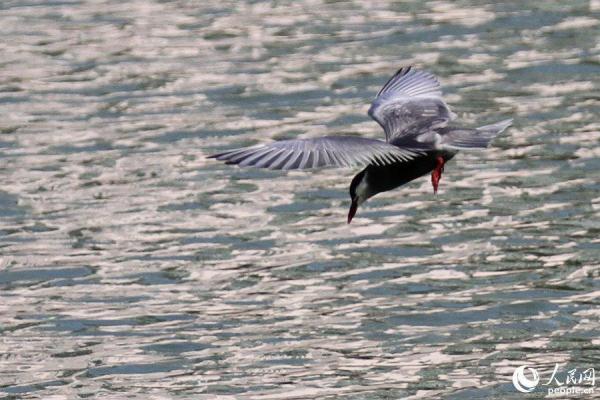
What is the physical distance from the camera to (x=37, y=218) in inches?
537

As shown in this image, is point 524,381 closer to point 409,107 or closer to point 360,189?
point 360,189

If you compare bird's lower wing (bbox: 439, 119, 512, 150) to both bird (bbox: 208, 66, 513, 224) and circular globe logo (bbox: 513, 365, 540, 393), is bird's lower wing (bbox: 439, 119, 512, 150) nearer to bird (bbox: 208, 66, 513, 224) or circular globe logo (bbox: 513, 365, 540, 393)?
bird (bbox: 208, 66, 513, 224)

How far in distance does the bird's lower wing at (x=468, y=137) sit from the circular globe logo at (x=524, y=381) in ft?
5.06

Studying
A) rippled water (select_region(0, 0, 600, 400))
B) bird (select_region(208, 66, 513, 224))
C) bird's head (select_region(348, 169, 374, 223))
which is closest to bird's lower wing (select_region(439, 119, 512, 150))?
bird (select_region(208, 66, 513, 224))

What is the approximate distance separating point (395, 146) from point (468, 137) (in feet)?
1.58

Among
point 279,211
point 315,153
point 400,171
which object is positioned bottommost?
point 279,211

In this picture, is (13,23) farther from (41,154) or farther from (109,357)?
(109,357)

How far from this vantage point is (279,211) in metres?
13.7

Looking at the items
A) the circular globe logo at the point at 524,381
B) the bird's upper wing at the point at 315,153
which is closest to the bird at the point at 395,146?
the bird's upper wing at the point at 315,153

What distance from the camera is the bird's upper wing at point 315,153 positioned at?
8617mm

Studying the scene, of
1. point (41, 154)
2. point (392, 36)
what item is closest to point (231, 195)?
point (41, 154)

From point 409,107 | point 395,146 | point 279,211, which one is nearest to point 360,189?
point 395,146

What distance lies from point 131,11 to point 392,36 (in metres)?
3.15

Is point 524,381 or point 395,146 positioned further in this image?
point 524,381
